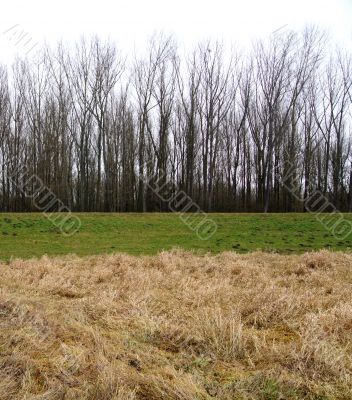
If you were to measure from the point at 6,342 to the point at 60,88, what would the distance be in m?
31.9

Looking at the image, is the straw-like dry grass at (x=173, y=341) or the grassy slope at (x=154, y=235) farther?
the grassy slope at (x=154, y=235)

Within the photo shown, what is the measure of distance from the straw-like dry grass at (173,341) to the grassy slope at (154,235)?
7.42 m

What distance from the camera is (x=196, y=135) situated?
110 ft

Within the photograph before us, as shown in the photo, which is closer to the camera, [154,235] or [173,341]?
[173,341]

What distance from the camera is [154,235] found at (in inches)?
676

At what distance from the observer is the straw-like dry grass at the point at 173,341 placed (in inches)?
115

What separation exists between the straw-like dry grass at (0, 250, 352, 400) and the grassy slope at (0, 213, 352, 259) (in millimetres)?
7422

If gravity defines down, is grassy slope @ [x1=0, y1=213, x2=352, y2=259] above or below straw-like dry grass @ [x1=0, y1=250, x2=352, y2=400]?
above

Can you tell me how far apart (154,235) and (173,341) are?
13.3 metres

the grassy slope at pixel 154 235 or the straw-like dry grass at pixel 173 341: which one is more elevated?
the grassy slope at pixel 154 235

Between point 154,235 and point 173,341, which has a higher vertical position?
point 154,235

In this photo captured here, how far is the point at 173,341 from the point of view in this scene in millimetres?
3918

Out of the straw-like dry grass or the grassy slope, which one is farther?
the grassy slope

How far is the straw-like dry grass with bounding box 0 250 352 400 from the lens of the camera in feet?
9.62
